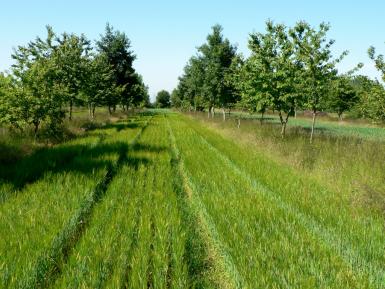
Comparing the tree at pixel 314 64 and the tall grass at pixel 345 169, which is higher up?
the tree at pixel 314 64

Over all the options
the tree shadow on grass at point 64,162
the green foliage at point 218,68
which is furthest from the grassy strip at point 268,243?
the green foliage at point 218,68

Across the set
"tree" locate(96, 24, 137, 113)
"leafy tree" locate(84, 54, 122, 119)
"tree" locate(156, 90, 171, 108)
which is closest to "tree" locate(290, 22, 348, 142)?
"leafy tree" locate(84, 54, 122, 119)

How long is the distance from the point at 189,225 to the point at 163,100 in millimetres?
153645

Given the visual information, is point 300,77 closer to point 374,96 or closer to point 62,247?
point 374,96

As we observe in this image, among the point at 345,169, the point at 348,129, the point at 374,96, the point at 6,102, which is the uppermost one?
the point at 374,96

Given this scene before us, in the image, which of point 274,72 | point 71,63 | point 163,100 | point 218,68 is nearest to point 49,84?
point 71,63

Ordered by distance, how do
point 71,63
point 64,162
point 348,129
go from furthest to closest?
point 348,129 < point 71,63 < point 64,162

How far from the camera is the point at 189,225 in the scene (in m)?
6.66

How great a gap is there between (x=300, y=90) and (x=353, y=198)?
33.1 feet

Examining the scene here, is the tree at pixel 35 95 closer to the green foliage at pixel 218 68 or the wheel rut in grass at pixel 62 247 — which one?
the wheel rut in grass at pixel 62 247

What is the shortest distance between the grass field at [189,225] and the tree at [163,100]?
147 metres

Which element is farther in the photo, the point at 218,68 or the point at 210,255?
the point at 218,68

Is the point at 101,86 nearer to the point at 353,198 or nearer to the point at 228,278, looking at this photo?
the point at 353,198

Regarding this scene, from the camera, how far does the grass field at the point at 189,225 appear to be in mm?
4688
